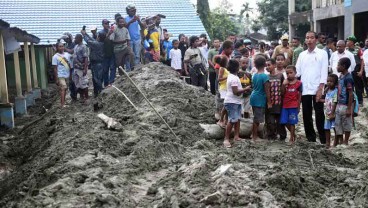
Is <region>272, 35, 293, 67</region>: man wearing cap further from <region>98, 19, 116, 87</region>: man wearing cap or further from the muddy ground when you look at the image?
<region>98, 19, 116, 87</region>: man wearing cap

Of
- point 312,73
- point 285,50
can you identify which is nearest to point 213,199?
point 312,73

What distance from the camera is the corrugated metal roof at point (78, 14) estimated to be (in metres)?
22.2

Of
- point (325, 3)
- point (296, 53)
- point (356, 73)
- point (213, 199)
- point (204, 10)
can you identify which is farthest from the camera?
point (204, 10)

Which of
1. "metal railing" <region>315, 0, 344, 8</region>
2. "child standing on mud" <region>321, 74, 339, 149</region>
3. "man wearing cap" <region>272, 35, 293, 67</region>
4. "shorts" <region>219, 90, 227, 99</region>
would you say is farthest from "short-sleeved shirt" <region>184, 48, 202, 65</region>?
"metal railing" <region>315, 0, 344, 8</region>

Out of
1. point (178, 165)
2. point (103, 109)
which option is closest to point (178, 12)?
point (103, 109)

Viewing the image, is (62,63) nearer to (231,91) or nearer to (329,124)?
(231,91)

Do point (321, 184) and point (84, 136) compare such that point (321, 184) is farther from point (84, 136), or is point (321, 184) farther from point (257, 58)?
point (84, 136)

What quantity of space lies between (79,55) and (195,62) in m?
2.88

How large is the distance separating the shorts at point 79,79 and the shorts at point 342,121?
6869 mm

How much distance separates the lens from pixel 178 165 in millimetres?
5777

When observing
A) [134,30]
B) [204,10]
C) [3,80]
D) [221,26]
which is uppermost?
[204,10]

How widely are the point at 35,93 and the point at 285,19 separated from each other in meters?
26.4

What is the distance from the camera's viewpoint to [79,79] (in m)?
12.1

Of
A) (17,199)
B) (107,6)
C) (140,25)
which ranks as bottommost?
(17,199)
